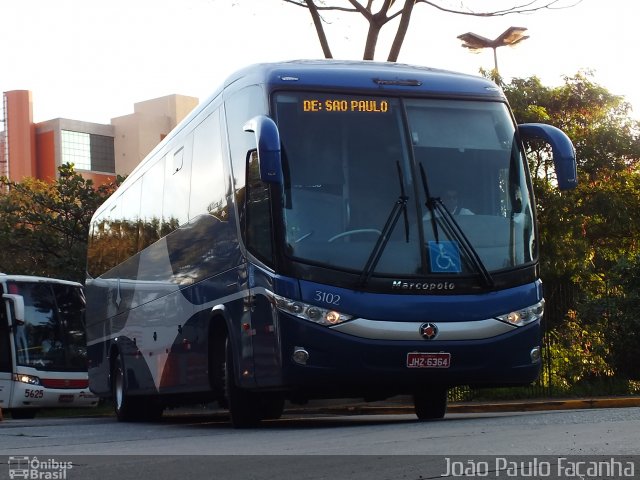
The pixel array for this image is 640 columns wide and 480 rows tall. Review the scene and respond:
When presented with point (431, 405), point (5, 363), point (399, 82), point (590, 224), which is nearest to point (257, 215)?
point (399, 82)

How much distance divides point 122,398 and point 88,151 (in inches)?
2079

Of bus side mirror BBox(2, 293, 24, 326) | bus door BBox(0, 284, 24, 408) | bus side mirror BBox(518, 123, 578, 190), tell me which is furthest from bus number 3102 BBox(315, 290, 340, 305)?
bus door BBox(0, 284, 24, 408)

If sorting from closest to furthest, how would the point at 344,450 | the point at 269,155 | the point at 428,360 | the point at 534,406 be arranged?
1. the point at 344,450
2. the point at 269,155
3. the point at 428,360
4. the point at 534,406

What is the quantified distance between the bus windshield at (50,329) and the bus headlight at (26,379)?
0.24 meters

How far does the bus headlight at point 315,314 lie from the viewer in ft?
37.0

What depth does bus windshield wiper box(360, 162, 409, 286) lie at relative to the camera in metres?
11.4

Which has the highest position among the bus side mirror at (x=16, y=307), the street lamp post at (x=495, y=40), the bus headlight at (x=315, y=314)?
the street lamp post at (x=495, y=40)

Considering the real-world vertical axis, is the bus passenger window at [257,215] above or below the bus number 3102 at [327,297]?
above

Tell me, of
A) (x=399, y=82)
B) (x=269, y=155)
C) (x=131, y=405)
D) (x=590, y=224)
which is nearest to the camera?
(x=269, y=155)

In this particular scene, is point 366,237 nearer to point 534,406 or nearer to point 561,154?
point 561,154

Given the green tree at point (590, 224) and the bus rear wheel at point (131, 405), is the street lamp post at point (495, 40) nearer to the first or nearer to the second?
the green tree at point (590, 224)

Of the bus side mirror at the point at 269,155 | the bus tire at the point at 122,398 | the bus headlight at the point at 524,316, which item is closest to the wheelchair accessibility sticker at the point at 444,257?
the bus headlight at the point at 524,316

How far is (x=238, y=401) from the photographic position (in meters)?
12.7
